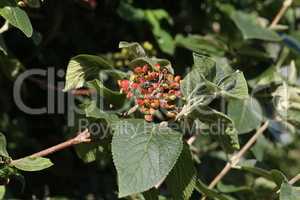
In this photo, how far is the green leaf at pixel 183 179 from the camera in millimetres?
1338

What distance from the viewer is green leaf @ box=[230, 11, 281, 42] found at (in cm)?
187

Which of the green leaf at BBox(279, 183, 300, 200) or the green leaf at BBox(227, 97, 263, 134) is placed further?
the green leaf at BBox(227, 97, 263, 134)

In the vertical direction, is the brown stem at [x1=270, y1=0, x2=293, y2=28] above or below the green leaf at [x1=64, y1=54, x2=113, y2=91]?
above

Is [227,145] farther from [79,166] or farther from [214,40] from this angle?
[79,166]

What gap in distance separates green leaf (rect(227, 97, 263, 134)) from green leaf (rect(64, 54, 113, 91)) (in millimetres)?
476

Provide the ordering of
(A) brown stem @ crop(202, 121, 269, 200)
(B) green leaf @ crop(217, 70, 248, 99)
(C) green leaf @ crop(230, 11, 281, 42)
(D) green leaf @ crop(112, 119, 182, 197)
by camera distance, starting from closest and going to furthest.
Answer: (D) green leaf @ crop(112, 119, 182, 197) < (B) green leaf @ crop(217, 70, 248, 99) < (A) brown stem @ crop(202, 121, 269, 200) < (C) green leaf @ crop(230, 11, 281, 42)

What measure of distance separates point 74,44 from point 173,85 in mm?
931

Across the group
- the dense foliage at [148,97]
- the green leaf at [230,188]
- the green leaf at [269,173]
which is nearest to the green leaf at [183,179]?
the dense foliage at [148,97]

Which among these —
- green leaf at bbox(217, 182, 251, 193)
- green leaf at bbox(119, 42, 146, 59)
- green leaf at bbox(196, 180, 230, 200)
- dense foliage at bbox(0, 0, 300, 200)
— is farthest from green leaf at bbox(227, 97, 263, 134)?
green leaf at bbox(119, 42, 146, 59)

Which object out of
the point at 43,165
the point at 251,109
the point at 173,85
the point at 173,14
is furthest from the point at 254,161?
the point at 173,14

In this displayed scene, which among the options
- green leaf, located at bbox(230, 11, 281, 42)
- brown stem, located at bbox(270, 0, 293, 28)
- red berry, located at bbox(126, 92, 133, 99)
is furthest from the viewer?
brown stem, located at bbox(270, 0, 293, 28)

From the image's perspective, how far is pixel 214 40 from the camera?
1969 mm

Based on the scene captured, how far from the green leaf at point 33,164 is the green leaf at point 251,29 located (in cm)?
83

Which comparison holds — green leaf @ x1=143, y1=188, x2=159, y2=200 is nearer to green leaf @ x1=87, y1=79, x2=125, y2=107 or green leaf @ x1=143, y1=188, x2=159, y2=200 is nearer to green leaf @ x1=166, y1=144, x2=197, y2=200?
green leaf @ x1=166, y1=144, x2=197, y2=200
